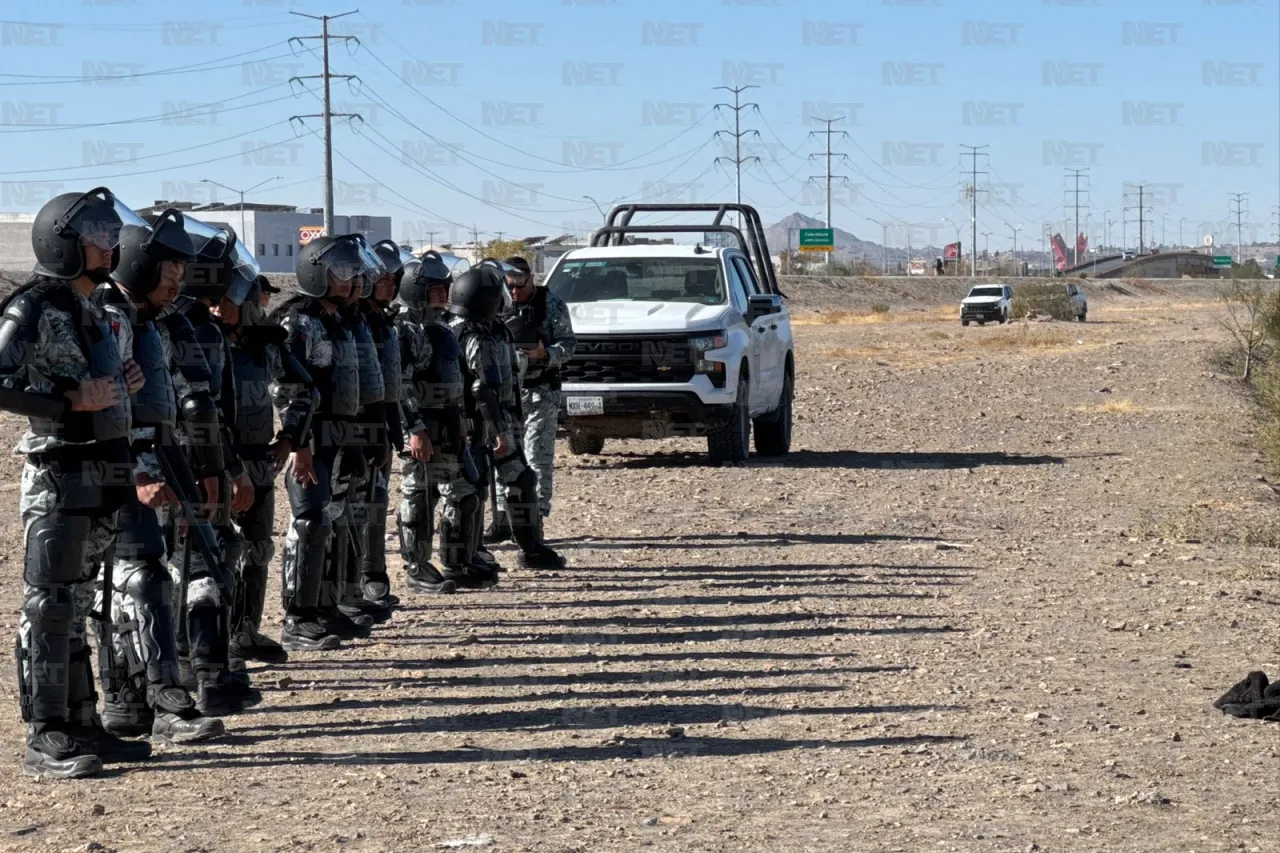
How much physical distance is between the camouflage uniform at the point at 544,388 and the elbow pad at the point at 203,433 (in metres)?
4.94

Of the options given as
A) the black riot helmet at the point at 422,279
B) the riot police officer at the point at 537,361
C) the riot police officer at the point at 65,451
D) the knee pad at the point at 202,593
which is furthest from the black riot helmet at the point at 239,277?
the riot police officer at the point at 537,361

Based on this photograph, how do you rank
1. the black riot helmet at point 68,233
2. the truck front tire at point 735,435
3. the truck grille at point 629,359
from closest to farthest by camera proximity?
the black riot helmet at point 68,233 → the truck grille at point 629,359 → the truck front tire at point 735,435

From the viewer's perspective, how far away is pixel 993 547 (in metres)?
12.9

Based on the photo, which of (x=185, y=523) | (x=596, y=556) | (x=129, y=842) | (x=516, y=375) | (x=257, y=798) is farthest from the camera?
(x=596, y=556)

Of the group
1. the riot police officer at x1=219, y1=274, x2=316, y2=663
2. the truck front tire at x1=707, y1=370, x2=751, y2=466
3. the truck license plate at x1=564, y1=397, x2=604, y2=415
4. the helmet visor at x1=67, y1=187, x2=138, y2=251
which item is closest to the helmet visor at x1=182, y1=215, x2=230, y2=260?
the riot police officer at x1=219, y1=274, x2=316, y2=663

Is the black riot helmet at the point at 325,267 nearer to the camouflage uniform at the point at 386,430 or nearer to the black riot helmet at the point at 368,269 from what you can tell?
the black riot helmet at the point at 368,269

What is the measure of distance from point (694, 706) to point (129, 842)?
2801mm

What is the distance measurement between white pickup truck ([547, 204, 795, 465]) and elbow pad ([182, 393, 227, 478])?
9549mm

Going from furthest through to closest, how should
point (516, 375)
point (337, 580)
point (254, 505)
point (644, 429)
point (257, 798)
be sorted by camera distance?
point (644, 429) < point (516, 375) < point (337, 580) < point (254, 505) < point (257, 798)

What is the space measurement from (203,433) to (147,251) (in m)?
0.88

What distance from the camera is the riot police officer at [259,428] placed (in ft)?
27.1

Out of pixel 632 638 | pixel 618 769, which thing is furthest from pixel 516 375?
pixel 618 769

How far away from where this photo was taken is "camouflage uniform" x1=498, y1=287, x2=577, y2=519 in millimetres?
12570

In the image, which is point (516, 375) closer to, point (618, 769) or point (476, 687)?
point (476, 687)
